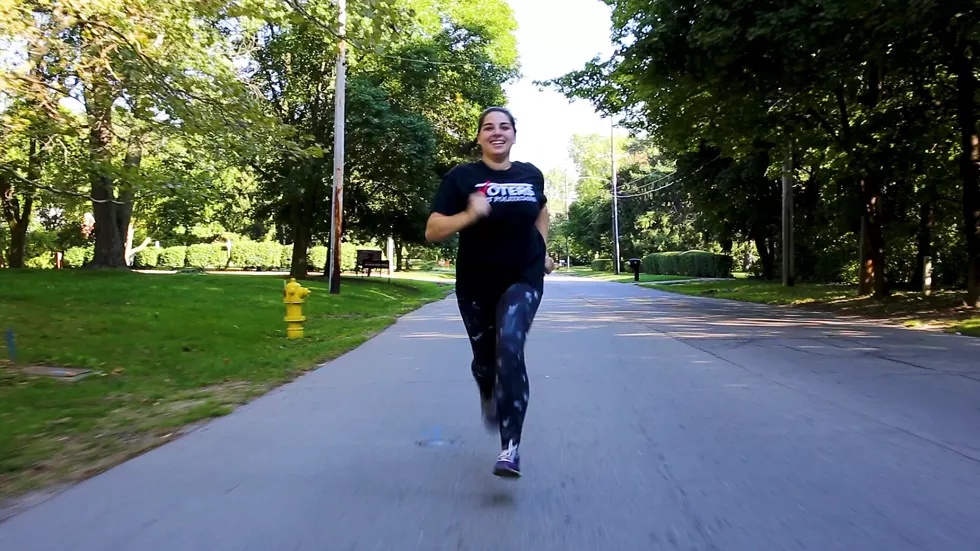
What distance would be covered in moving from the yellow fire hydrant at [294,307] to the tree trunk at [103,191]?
4156 mm

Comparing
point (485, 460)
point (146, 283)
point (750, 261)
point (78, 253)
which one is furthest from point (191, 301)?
point (750, 261)

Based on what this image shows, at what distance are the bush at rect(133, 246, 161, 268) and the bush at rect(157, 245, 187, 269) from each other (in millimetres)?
285

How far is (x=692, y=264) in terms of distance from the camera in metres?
45.3

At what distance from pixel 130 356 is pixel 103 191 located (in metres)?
13.6

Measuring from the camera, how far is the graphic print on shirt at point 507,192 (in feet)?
13.7

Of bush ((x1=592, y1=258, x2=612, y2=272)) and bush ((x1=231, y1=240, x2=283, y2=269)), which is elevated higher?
bush ((x1=231, y1=240, x2=283, y2=269))

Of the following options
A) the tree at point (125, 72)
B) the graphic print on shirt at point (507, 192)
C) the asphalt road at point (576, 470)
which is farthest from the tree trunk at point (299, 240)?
the graphic print on shirt at point (507, 192)

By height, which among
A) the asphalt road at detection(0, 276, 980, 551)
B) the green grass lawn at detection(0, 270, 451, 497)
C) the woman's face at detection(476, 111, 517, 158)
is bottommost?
the asphalt road at detection(0, 276, 980, 551)

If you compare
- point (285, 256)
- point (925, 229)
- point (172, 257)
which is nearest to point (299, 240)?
point (925, 229)

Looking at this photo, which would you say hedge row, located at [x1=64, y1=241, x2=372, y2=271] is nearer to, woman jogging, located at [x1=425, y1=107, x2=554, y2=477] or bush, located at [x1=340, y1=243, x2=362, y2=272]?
bush, located at [x1=340, y1=243, x2=362, y2=272]

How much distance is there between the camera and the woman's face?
4355mm

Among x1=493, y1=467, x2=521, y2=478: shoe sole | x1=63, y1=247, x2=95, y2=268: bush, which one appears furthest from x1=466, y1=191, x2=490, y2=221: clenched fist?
x1=63, y1=247, x2=95, y2=268: bush

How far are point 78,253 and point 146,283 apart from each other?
32649 mm

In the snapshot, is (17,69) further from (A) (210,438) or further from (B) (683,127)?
(B) (683,127)
